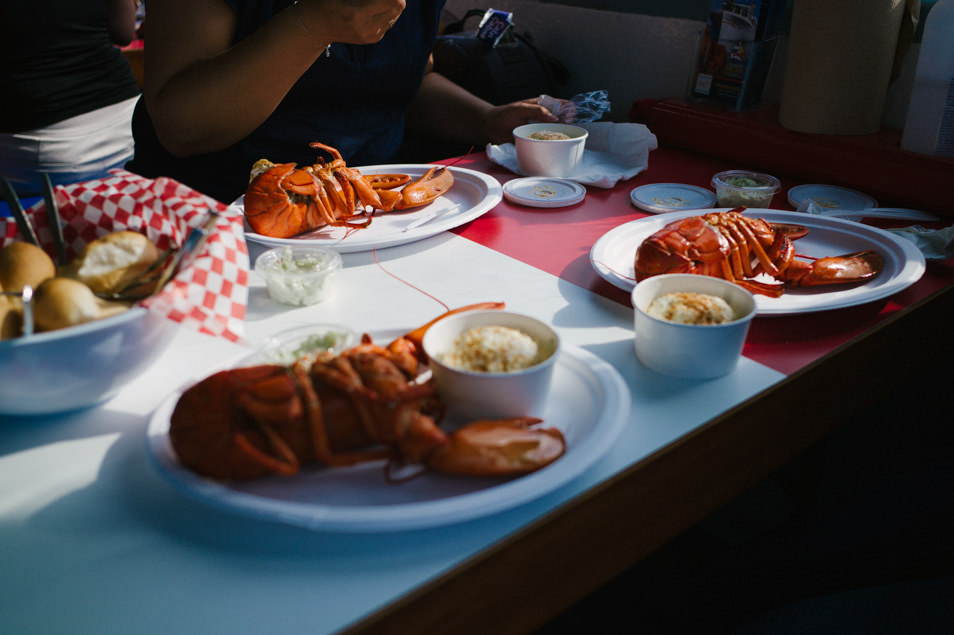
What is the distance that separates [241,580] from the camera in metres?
0.62

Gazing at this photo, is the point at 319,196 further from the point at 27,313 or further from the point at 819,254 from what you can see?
the point at 819,254

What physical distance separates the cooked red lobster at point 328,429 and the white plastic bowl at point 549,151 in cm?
117

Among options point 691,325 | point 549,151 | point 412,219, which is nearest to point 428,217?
point 412,219

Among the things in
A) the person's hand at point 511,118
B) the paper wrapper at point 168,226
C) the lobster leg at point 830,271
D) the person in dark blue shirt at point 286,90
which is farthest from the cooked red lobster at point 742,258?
the person's hand at point 511,118

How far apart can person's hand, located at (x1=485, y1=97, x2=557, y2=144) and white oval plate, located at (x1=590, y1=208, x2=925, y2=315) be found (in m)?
0.76

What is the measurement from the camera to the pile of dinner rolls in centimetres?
74

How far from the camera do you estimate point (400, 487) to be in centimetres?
71

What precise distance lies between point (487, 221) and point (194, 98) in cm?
76

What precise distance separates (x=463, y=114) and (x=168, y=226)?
1575 millimetres

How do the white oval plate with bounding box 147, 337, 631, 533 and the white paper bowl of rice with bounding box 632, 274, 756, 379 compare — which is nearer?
the white oval plate with bounding box 147, 337, 631, 533

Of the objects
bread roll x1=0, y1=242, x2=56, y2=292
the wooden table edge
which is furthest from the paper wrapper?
the wooden table edge

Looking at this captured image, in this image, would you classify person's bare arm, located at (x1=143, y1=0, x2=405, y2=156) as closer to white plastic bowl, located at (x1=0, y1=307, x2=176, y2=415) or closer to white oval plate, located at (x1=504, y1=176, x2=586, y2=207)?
white oval plate, located at (x1=504, y1=176, x2=586, y2=207)

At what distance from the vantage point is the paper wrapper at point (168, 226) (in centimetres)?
83

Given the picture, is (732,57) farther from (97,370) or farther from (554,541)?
(97,370)
